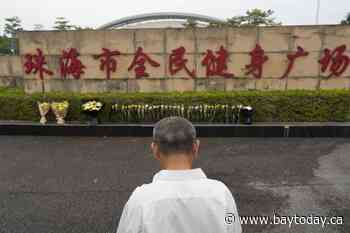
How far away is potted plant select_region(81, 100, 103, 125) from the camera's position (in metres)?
7.49

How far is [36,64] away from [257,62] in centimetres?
600

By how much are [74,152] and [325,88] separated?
21.5 feet

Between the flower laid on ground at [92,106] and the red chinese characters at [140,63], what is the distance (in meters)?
1.53

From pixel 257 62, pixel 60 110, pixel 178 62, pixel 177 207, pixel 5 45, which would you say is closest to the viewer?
pixel 177 207

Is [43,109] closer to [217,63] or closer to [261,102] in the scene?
[217,63]

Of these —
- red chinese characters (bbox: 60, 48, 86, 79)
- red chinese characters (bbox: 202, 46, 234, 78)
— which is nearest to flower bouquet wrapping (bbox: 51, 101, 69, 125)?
red chinese characters (bbox: 60, 48, 86, 79)

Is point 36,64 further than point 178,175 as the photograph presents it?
Yes

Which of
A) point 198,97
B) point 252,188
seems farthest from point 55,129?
point 252,188

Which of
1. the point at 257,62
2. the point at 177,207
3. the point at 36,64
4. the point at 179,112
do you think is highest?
the point at 257,62

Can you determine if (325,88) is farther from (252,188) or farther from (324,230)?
(324,230)

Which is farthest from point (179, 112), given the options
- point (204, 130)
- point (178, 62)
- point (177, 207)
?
point (177, 207)

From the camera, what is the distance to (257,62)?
8414mm

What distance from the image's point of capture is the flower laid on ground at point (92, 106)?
749cm

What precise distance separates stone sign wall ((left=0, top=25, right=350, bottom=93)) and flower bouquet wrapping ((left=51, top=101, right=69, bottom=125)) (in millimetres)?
1165
